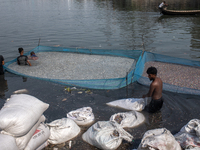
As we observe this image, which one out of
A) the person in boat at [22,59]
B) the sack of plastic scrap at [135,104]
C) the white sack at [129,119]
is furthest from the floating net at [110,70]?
the white sack at [129,119]

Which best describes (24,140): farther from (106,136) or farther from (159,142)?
(159,142)

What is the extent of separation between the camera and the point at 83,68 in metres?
5.91

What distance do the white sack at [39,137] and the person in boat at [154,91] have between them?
2.01 m

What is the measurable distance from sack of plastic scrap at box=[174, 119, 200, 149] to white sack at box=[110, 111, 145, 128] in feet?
2.64

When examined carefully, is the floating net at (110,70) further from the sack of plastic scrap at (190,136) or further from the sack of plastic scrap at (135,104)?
the sack of plastic scrap at (190,136)

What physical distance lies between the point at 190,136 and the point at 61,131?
6.44 ft

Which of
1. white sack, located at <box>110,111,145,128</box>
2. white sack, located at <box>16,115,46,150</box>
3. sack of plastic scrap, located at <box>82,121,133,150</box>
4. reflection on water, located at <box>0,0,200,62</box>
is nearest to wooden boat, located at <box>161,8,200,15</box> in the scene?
reflection on water, located at <box>0,0,200,62</box>

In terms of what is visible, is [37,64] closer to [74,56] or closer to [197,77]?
[74,56]

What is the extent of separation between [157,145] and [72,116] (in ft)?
5.51

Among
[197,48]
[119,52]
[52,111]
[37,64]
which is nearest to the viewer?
[52,111]

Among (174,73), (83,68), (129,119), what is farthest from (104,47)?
(129,119)

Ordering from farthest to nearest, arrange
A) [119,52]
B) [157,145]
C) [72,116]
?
[119,52]
[72,116]
[157,145]

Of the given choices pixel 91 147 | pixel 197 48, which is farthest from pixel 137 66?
pixel 197 48

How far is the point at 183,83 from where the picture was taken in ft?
15.8
